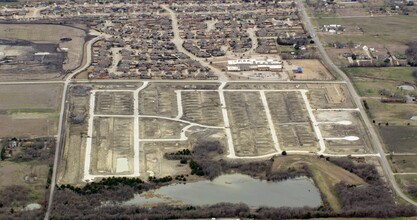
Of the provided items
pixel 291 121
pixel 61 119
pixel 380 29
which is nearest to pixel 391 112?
pixel 291 121

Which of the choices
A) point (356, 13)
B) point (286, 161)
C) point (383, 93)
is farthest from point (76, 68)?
point (356, 13)

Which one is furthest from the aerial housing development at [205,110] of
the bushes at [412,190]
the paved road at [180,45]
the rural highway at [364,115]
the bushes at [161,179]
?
the paved road at [180,45]

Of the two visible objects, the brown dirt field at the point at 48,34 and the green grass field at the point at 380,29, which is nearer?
the brown dirt field at the point at 48,34

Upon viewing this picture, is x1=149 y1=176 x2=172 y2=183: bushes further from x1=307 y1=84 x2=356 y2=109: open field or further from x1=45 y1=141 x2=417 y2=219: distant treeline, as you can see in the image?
x1=307 y1=84 x2=356 y2=109: open field

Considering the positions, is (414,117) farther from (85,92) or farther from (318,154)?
(85,92)

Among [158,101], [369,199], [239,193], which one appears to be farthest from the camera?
[158,101]

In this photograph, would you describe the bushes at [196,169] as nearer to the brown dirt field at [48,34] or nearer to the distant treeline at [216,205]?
the distant treeline at [216,205]

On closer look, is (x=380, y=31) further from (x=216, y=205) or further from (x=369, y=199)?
(x=216, y=205)

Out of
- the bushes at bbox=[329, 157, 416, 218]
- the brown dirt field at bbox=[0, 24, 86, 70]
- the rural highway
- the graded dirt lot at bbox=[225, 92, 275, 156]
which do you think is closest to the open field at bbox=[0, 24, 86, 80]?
the brown dirt field at bbox=[0, 24, 86, 70]
